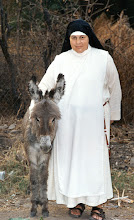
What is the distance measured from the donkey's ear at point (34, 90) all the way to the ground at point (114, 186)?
1474 mm

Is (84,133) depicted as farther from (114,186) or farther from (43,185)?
(114,186)

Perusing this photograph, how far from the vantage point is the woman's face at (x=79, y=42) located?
4.74 meters

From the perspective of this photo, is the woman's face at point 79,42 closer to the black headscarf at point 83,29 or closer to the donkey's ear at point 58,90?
the black headscarf at point 83,29

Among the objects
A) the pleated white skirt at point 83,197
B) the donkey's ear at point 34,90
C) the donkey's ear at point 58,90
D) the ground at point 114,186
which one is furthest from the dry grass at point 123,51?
the donkey's ear at point 34,90

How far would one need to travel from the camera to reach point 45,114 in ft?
14.3

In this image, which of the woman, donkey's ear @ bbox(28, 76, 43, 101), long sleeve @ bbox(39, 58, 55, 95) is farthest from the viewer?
→ long sleeve @ bbox(39, 58, 55, 95)

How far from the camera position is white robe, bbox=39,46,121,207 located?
4676 millimetres

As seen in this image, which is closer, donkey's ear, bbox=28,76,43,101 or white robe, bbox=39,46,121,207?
donkey's ear, bbox=28,76,43,101

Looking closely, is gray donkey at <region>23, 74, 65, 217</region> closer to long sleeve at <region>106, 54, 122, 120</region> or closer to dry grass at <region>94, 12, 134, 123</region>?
long sleeve at <region>106, 54, 122, 120</region>

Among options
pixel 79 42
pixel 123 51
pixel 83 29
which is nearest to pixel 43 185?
pixel 79 42

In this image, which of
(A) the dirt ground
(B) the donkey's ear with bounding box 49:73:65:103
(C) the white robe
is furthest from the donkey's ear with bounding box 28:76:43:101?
(A) the dirt ground

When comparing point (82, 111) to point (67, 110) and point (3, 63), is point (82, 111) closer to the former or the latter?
point (67, 110)

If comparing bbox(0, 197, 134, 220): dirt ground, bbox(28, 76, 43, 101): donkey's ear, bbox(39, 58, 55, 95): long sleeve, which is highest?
bbox(39, 58, 55, 95): long sleeve

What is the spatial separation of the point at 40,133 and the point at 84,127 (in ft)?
2.26
